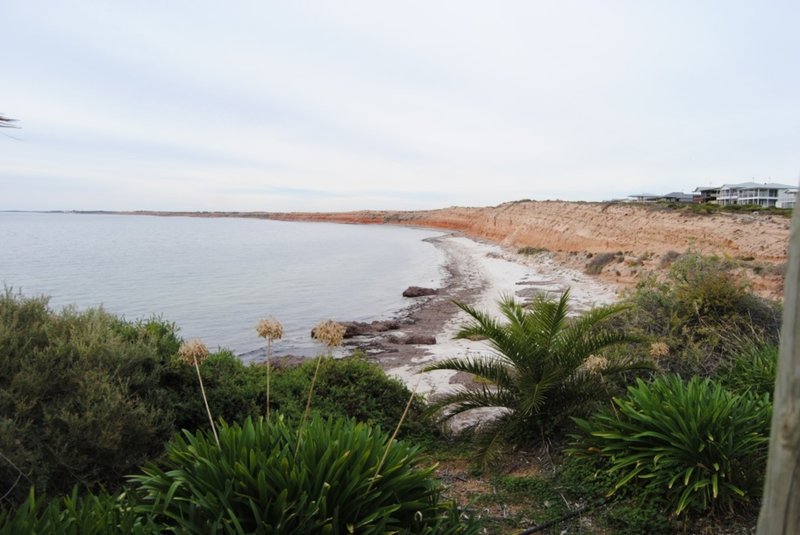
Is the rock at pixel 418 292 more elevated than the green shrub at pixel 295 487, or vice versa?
the green shrub at pixel 295 487

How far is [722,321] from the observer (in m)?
7.53

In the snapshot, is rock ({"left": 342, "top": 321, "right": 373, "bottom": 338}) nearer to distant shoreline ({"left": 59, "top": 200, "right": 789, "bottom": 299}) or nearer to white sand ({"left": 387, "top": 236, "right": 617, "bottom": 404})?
white sand ({"left": 387, "top": 236, "right": 617, "bottom": 404})

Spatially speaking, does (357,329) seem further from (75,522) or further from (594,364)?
(75,522)

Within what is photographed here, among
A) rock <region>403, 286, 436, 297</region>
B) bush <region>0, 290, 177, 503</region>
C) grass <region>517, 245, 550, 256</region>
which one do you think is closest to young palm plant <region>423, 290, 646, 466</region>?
bush <region>0, 290, 177, 503</region>

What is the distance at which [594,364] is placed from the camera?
5.28 m

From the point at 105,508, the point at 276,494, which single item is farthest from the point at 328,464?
the point at 105,508

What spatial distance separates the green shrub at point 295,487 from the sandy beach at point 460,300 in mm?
1220

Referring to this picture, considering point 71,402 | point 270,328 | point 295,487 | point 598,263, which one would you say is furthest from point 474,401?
point 598,263

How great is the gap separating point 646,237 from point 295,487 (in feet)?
93.2

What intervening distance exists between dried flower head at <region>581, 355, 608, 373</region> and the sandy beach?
1548 mm

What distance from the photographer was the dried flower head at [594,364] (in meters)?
5.24

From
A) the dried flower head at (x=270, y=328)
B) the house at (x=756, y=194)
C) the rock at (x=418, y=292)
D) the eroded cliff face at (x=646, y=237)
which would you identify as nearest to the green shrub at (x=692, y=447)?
the dried flower head at (x=270, y=328)

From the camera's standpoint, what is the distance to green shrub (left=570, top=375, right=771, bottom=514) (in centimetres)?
390

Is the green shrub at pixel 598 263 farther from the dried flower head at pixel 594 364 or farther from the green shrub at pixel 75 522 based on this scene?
the green shrub at pixel 75 522
